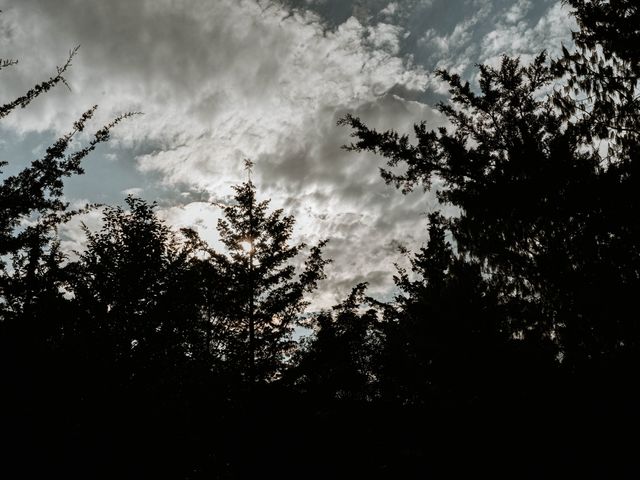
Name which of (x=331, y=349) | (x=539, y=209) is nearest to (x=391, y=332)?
(x=331, y=349)

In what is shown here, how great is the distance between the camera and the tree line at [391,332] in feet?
21.1

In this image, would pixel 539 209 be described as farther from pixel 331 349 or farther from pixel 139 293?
A: pixel 139 293

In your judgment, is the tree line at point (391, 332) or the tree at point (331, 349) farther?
the tree at point (331, 349)

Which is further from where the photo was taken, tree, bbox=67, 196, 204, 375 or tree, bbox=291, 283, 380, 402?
tree, bbox=291, 283, 380, 402

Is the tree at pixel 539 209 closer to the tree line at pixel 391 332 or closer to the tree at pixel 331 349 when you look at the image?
the tree line at pixel 391 332

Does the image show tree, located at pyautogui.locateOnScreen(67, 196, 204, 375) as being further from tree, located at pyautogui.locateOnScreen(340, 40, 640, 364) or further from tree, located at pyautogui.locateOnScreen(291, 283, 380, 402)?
tree, located at pyautogui.locateOnScreen(340, 40, 640, 364)

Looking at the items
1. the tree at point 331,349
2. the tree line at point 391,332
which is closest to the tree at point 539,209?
the tree line at point 391,332

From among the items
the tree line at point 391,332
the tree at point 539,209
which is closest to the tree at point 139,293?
the tree line at point 391,332

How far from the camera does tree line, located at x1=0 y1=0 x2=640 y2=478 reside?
645cm

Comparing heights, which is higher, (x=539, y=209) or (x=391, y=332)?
(x=539, y=209)

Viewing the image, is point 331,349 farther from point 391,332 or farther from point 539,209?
point 539,209

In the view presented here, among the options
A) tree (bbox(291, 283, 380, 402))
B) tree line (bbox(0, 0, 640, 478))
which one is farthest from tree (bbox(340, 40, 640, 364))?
tree (bbox(291, 283, 380, 402))

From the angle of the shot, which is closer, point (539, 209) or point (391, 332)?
point (539, 209)

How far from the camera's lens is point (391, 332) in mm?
13578
